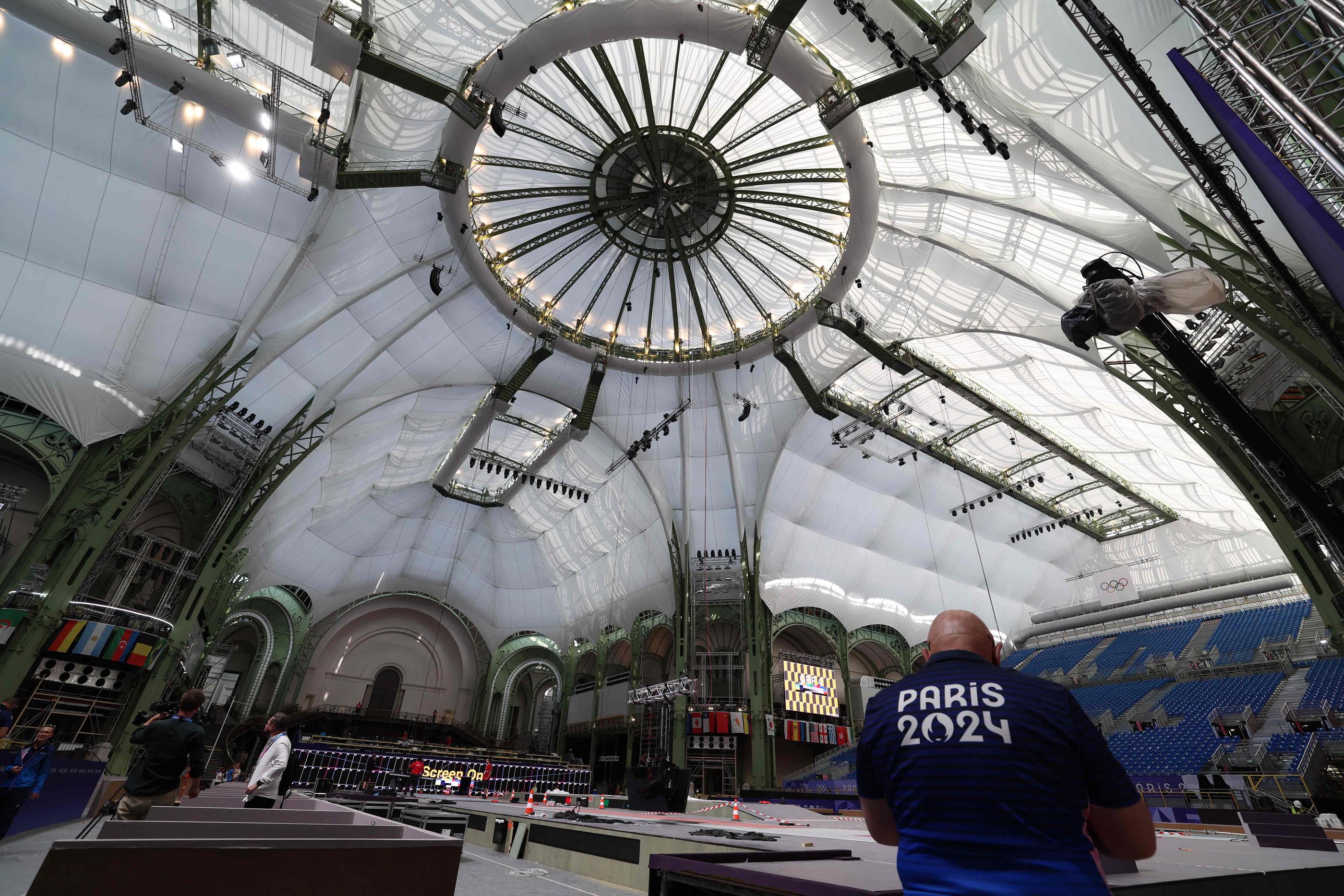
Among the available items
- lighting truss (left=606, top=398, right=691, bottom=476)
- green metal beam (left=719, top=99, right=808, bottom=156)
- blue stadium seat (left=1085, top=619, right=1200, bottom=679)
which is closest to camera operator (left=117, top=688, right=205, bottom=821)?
green metal beam (left=719, top=99, right=808, bottom=156)

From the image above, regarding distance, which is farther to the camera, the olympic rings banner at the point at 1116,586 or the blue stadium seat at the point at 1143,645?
the olympic rings banner at the point at 1116,586

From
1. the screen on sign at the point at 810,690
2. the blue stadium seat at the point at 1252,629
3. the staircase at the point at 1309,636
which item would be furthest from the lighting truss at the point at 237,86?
the blue stadium seat at the point at 1252,629

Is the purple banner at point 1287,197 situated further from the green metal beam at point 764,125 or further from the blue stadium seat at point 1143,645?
the blue stadium seat at point 1143,645

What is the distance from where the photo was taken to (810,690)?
114 ft

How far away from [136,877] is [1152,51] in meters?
18.6

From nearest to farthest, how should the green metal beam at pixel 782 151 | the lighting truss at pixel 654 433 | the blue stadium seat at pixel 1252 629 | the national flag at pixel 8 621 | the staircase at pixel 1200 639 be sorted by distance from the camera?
1. the national flag at pixel 8 621
2. the green metal beam at pixel 782 151
3. the lighting truss at pixel 654 433
4. the blue stadium seat at pixel 1252 629
5. the staircase at pixel 1200 639

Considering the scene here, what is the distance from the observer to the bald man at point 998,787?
1.91 meters

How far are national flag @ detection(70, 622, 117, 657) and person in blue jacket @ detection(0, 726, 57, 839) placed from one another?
13.0 metres

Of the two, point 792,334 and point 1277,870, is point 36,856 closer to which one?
point 1277,870

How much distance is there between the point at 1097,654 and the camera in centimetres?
3941

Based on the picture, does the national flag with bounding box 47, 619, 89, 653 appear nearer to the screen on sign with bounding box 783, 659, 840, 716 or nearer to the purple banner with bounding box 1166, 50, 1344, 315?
the purple banner with bounding box 1166, 50, 1344, 315

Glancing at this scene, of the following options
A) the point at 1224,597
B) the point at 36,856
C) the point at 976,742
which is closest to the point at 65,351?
the point at 36,856

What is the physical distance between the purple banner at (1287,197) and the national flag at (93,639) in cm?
3023

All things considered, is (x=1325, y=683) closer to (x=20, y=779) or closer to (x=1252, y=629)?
(x=1252, y=629)
